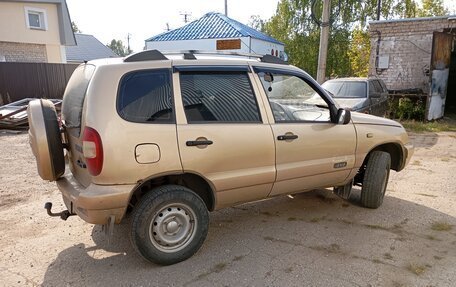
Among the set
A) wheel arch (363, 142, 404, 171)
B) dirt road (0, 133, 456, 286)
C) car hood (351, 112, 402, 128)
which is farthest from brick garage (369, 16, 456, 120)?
car hood (351, 112, 402, 128)

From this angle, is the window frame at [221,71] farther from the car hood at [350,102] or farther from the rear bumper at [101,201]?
the car hood at [350,102]

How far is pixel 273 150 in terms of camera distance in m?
3.55

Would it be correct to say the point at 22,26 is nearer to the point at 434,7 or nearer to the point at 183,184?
the point at 183,184

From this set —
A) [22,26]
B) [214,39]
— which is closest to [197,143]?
Answer: [214,39]

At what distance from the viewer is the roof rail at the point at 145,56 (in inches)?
121

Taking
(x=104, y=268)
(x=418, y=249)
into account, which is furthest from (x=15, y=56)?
(x=418, y=249)

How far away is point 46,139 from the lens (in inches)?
123

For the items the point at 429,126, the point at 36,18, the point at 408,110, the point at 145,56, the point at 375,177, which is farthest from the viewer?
the point at 36,18

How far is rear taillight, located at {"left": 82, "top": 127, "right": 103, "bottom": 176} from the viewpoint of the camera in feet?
9.22

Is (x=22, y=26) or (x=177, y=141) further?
(x=22, y=26)

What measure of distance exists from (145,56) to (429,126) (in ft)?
38.2

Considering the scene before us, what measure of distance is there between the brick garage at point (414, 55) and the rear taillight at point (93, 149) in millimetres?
12657

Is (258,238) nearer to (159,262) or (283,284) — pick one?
(283,284)

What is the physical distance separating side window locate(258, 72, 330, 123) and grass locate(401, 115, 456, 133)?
8706mm
